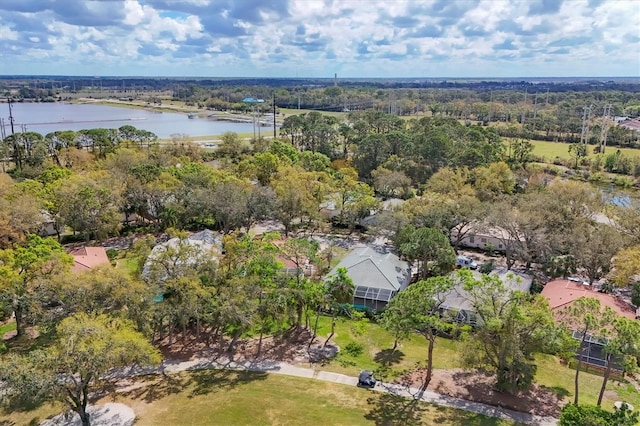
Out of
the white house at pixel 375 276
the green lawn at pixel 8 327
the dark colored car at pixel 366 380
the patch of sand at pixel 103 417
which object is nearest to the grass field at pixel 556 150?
the white house at pixel 375 276

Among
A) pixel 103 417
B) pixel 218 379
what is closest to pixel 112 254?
pixel 218 379

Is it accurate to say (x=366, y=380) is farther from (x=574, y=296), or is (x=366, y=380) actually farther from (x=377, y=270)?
(x=574, y=296)

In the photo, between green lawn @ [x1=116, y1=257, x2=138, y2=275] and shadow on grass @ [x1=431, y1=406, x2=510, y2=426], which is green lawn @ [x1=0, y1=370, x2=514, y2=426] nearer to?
shadow on grass @ [x1=431, y1=406, x2=510, y2=426]

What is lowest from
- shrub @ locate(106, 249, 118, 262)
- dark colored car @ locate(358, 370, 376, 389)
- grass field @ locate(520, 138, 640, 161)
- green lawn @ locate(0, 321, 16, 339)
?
green lawn @ locate(0, 321, 16, 339)

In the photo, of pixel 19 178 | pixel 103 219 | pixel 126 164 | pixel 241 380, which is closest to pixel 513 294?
pixel 241 380

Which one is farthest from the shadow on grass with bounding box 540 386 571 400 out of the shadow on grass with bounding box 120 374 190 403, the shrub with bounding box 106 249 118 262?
the shrub with bounding box 106 249 118 262

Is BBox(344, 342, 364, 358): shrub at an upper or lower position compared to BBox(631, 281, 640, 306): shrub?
lower
